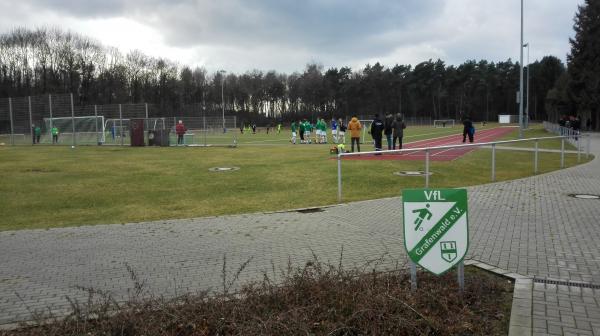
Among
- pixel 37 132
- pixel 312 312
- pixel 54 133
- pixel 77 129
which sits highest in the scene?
pixel 77 129

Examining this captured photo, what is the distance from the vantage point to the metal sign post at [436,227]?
4504 mm

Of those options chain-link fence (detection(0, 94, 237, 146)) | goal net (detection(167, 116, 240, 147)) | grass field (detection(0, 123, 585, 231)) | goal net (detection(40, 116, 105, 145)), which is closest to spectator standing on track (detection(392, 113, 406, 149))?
grass field (detection(0, 123, 585, 231))

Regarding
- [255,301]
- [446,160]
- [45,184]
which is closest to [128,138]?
[45,184]

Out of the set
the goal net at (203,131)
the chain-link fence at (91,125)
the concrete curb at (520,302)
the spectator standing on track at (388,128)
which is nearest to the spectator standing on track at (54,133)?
the chain-link fence at (91,125)

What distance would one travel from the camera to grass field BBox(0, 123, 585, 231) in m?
10.1

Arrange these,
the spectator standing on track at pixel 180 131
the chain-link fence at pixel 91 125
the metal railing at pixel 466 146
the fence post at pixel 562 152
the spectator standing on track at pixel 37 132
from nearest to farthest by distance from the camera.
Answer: the metal railing at pixel 466 146 < the fence post at pixel 562 152 < the spectator standing on track at pixel 180 131 < the chain-link fence at pixel 91 125 < the spectator standing on track at pixel 37 132

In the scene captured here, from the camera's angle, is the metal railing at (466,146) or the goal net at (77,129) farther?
the goal net at (77,129)

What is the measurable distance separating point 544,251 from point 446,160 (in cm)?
1083

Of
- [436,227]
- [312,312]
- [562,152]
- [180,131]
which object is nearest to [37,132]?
[180,131]

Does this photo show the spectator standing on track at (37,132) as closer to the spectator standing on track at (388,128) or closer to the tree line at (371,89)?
the spectator standing on track at (388,128)

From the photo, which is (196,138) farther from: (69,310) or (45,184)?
(69,310)

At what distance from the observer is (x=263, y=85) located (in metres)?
122

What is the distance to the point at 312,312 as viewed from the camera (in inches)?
163

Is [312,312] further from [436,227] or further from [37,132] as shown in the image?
[37,132]
